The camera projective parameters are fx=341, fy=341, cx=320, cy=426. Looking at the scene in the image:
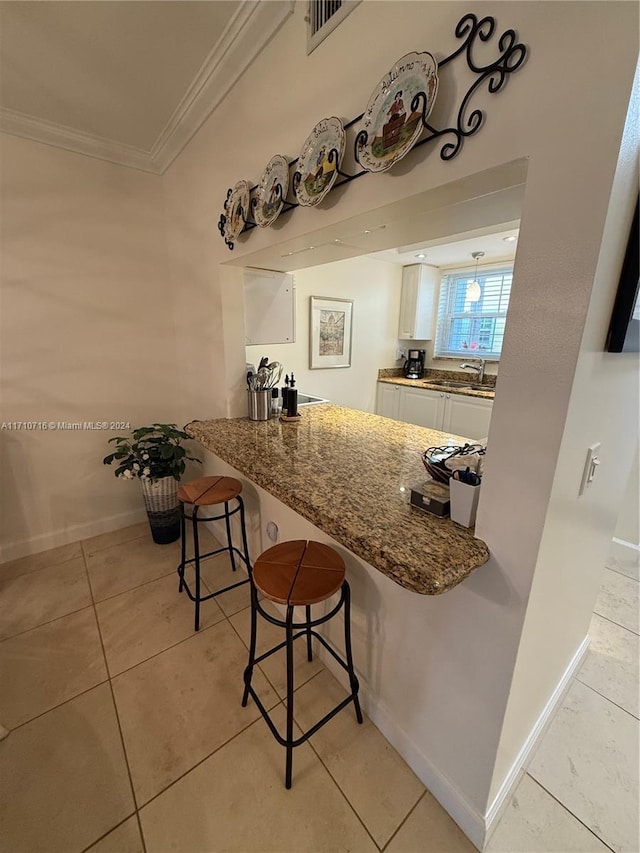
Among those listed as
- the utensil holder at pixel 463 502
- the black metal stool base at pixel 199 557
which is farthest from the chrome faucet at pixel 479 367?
the utensil holder at pixel 463 502

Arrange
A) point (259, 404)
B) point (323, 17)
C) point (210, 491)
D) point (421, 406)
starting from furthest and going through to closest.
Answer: point (421, 406)
point (259, 404)
point (210, 491)
point (323, 17)

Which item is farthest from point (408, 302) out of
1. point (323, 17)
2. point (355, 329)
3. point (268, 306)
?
Result: point (323, 17)

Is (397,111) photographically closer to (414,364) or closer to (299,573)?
(299,573)

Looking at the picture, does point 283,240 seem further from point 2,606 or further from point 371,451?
point 2,606

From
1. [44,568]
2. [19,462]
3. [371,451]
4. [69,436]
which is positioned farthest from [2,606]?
[371,451]

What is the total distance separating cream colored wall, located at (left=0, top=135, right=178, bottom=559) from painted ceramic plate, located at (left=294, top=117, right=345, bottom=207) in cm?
180

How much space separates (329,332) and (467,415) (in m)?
1.68

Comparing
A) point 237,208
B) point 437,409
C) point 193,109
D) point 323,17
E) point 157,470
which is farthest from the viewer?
point 437,409

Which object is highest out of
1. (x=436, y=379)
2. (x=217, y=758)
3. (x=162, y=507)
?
(x=436, y=379)

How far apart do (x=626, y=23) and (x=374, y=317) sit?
11.6 ft

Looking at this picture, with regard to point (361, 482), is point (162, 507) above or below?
below

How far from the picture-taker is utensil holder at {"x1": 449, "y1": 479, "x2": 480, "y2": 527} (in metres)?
0.94

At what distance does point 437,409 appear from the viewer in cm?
382

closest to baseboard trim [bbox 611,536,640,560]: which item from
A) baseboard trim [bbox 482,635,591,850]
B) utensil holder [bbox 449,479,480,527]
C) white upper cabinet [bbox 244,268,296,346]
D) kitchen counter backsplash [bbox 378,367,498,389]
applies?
baseboard trim [bbox 482,635,591,850]
